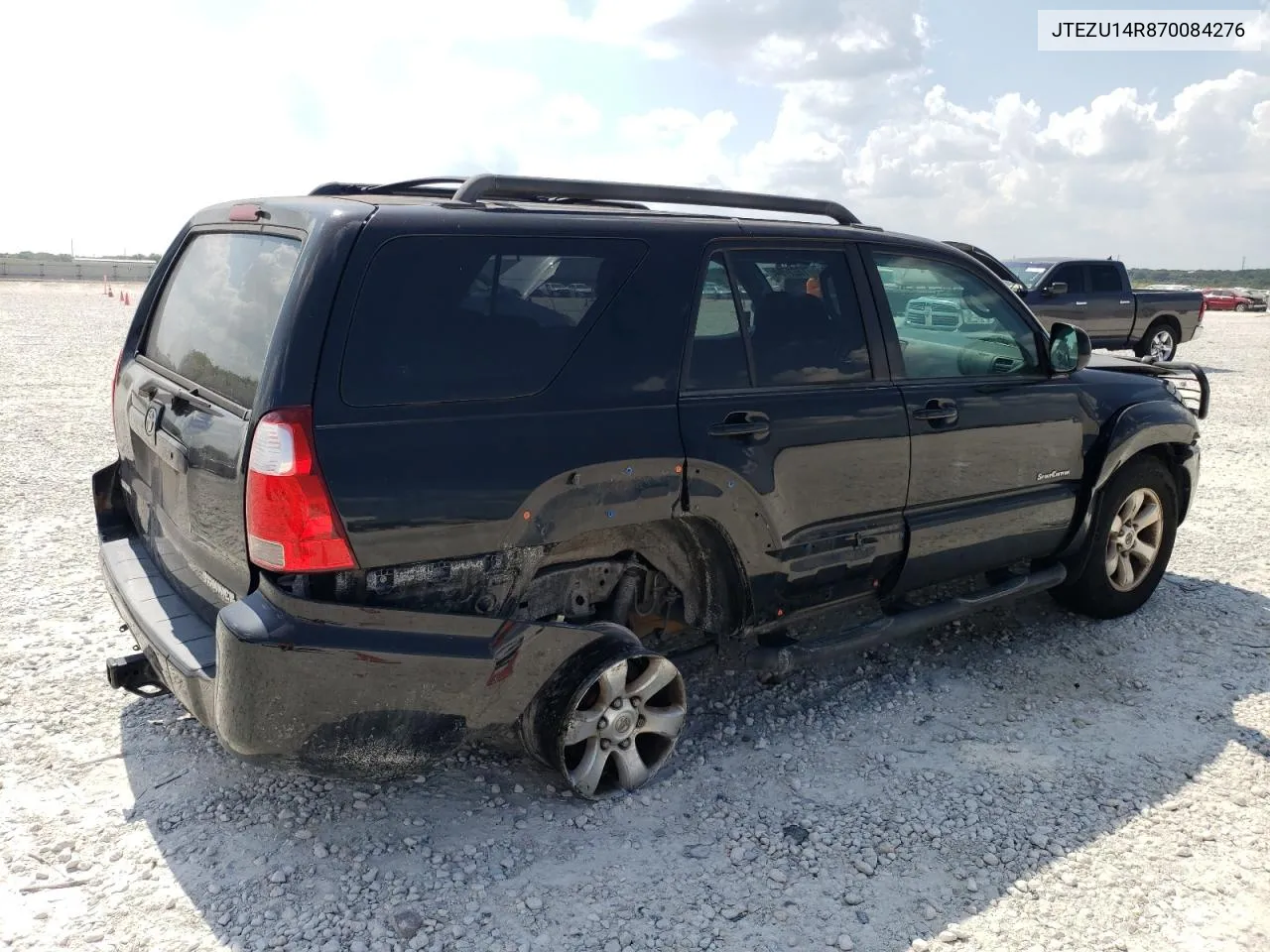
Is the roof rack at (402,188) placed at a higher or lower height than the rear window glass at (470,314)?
higher

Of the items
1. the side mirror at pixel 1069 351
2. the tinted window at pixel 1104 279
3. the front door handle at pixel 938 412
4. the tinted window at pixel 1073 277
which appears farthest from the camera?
the tinted window at pixel 1104 279

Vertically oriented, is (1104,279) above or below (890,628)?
above

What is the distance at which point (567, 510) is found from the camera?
3.10 metres

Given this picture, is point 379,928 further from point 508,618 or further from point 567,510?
point 567,510

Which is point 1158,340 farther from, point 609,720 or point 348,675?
point 348,675

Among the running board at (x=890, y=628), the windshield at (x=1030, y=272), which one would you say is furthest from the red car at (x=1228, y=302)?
the running board at (x=890, y=628)

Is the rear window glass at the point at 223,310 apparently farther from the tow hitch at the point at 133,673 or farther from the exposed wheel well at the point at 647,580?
the exposed wheel well at the point at 647,580

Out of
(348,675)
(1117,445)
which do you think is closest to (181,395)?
(348,675)

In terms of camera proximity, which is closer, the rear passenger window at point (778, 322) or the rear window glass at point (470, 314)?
the rear window glass at point (470, 314)

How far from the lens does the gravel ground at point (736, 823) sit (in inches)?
113

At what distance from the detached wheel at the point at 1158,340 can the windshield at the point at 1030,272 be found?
242cm

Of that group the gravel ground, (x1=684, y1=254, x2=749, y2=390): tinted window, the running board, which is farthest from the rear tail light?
the running board

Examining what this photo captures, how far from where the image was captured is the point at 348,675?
279 cm

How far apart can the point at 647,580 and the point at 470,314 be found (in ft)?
3.93
